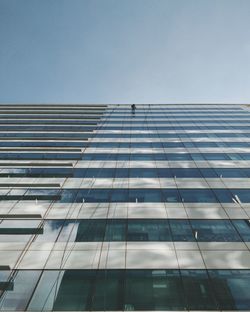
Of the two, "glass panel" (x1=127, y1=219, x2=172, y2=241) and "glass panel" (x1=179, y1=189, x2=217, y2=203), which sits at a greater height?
"glass panel" (x1=179, y1=189, x2=217, y2=203)

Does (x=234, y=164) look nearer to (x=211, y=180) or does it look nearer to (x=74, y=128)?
(x=211, y=180)

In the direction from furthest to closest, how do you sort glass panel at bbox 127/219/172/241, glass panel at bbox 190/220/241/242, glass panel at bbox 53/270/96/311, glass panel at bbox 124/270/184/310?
1. glass panel at bbox 127/219/172/241
2. glass panel at bbox 190/220/241/242
3. glass panel at bbox 53/270/96/311
4. glass panel at bbox 124/270/184/310

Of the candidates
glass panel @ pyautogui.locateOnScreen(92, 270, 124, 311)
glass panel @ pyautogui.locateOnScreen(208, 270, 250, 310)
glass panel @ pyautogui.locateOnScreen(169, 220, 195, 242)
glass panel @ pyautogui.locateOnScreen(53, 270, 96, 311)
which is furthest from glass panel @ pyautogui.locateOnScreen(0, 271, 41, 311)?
glass panel @ pyautogui.locateOnScreen(208, 270, 250, 310)

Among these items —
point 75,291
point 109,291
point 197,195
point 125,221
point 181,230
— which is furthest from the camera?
point 197,195

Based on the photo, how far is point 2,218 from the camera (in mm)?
15117

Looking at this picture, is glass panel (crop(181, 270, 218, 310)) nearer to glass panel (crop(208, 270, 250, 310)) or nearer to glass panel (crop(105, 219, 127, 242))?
glass panel (crop(208, 270, 250, 310))

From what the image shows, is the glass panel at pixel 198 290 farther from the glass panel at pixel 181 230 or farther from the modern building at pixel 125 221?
the glass panel at pixel 181 230

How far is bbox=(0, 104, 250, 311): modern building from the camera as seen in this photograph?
10.3 metres

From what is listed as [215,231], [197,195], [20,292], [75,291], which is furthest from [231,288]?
[20,292]

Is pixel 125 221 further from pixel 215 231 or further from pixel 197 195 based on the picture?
pixel 197 195

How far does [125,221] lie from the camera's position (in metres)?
14.6

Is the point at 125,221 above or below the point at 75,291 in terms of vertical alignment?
above

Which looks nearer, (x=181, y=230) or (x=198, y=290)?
(x=198, y=290)

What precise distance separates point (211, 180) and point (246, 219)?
4911 millimetres
